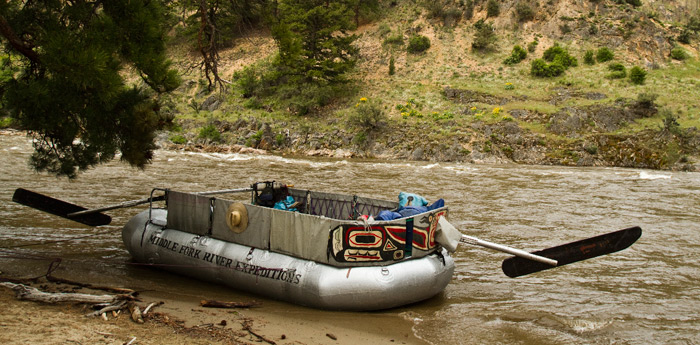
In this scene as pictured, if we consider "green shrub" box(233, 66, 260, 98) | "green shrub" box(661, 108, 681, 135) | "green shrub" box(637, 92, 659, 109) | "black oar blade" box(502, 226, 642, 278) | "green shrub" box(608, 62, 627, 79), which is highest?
"green shrub" box(608, 62, 627, 79)

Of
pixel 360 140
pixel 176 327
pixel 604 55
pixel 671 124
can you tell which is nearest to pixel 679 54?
pixel 604 55

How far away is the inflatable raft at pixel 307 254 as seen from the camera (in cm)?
758

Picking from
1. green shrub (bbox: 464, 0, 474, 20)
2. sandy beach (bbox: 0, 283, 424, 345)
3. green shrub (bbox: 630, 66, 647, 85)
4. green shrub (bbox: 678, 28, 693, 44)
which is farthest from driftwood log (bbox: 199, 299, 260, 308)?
green shrub (bbox: 678, 28, 693, 44)

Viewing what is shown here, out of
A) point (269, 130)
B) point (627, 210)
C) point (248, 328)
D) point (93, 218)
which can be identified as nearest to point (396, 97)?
point (269, 130)

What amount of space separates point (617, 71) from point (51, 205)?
50.8 metres

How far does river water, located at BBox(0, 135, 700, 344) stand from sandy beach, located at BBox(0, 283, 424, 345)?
10.2 inches

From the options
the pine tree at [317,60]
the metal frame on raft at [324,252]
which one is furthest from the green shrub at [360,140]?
the metal frame on raft at [324,252]

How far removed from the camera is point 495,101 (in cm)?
4597

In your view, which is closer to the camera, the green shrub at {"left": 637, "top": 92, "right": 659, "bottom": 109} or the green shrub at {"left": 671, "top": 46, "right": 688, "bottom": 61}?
the green shrub at {"left": 637, "top": 92, "right": 659, "bottom": 109}

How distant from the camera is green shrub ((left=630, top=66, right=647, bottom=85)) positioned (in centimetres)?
4556

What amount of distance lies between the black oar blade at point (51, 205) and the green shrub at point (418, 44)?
5232 centimetres

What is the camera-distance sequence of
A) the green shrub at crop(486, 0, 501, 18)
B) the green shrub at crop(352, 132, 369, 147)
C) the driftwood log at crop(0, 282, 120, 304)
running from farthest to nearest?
the green shrub at crop(486, 0, 501, 18)
the green shrub at crop(352, 132, 369, 147)
the driftwood log at crop(0, 282, 120, 304)

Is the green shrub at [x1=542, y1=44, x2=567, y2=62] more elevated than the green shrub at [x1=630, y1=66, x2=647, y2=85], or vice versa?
the green shrub at [x1=542, y1=44, x2=567, y2=62]

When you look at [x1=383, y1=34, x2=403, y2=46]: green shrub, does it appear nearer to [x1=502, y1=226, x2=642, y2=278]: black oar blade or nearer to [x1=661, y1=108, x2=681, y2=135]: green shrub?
[x1=661, y1=108, x2=681, y2=135]: green shrub
